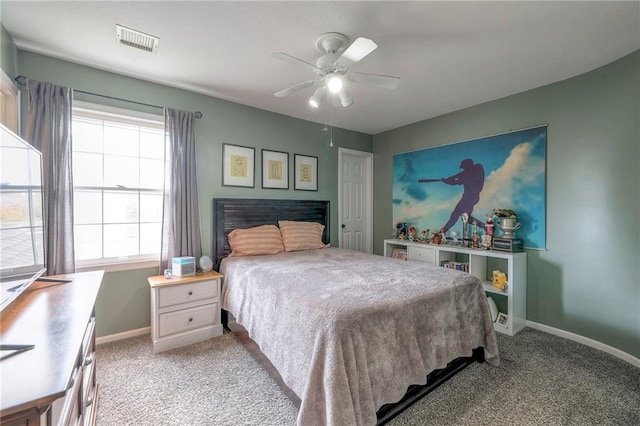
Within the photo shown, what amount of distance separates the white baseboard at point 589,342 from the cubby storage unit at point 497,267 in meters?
0.16

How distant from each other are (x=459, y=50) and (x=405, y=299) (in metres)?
2.06

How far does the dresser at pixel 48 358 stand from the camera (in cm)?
69

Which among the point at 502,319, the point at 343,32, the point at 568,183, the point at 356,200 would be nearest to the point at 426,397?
the point at 502,319

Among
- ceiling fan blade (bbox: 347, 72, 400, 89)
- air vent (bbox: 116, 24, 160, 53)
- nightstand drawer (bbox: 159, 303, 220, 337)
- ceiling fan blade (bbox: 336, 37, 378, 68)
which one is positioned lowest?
nightstand drawer (bbox: 159, 303, 220, 337)

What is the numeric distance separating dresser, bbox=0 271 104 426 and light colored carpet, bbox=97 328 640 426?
0.42 m

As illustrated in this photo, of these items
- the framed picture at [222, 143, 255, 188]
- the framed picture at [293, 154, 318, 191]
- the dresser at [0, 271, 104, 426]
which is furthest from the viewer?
the framed picture at [293, 154, 318, 191]

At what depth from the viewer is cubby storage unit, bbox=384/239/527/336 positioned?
2840 millimetres

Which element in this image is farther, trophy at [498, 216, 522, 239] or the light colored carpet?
trophy at [498, 216, 522, 239]

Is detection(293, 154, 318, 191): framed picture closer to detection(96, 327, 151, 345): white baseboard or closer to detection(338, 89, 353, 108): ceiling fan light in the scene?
detection(338, 89, 353, 108): ceiling fan light

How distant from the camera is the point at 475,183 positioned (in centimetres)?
345

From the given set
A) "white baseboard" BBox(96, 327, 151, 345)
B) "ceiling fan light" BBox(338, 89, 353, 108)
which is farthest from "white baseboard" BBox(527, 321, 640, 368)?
"white baseboard" BBox(96, 327, 151, 345)

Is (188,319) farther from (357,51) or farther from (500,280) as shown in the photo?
(500,280)

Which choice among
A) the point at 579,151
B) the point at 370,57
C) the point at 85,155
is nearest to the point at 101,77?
the point at 85,155

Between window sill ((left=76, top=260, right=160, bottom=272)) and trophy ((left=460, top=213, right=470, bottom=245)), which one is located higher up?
trophy ((left=460, top=213, right=470, bottom=245))
